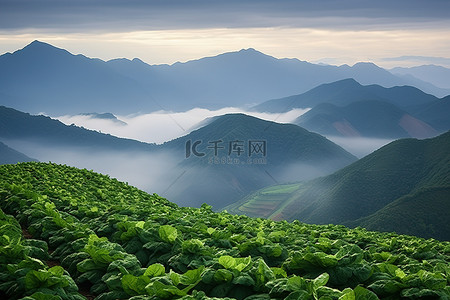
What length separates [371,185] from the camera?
151000mm

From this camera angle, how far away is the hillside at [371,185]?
138500 millimetres

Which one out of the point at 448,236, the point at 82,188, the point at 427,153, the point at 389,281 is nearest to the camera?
the point at 389,281

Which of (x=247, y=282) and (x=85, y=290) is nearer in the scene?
(x=247, y=282)

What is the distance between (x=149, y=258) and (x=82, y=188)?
48.6 ft

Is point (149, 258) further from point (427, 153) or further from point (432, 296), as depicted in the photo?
point (427, 153)

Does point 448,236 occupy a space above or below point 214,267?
below

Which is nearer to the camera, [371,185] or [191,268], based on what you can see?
[191,268]

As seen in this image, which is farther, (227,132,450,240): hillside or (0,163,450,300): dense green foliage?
(227,132,450,240): hillside

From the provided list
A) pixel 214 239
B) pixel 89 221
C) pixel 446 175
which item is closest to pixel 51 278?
pixel 214 239

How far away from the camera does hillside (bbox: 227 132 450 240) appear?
138500 millimetres

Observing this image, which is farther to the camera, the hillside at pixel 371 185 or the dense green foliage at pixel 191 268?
the hillside at pixel 371 185

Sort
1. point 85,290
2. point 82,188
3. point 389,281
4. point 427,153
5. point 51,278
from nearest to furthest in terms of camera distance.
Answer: point 51,278, point 389,281, point 85,290, point 82,188, point 427,153

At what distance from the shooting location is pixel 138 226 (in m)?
8.64

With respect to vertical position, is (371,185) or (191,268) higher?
(191,268)
